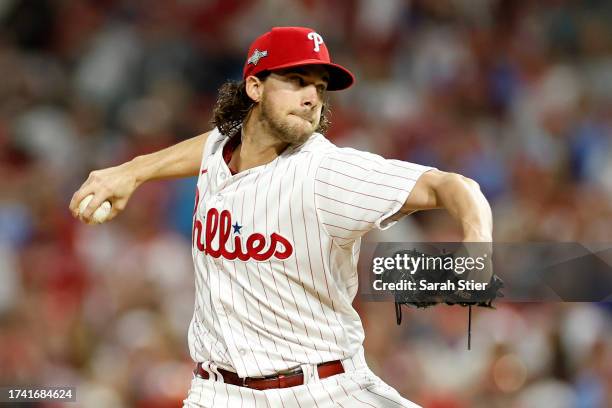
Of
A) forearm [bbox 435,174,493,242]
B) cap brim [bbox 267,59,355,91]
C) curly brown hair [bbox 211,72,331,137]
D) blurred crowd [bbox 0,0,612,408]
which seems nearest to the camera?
forearm [bbox 435,174,493,242]

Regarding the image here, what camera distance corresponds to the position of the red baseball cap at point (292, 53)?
2.70m

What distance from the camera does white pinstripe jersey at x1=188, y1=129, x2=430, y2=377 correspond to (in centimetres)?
257

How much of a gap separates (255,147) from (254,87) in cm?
18

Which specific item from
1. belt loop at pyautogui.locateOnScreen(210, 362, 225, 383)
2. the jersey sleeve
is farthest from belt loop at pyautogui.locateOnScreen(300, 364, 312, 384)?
the jersey sleeve

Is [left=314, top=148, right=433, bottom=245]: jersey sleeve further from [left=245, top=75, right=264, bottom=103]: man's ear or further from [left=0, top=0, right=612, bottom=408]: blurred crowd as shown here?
[left=0, top=0, right=612, bottom=408]: blurred crowd

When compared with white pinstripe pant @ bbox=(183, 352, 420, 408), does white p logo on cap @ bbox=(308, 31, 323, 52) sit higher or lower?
higher

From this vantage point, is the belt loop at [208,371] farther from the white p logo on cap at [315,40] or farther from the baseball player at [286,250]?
the white p logo on cap at [315,40]

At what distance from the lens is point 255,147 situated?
113 inches

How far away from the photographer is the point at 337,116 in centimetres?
611

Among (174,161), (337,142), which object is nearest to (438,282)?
(174,161)

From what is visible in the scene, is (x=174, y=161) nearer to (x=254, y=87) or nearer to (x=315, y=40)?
(x=254, y=87)

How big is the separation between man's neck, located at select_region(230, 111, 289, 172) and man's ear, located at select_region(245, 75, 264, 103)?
0.07 m

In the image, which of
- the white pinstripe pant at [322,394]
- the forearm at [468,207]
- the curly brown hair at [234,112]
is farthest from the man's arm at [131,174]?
the forearm at [468,207]

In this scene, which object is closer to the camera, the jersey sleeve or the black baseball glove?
the black baseball glove
